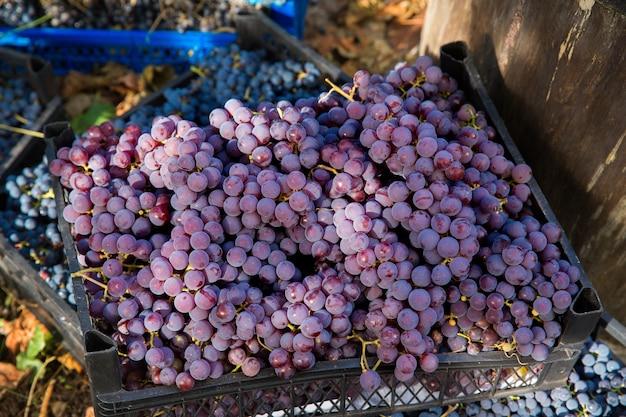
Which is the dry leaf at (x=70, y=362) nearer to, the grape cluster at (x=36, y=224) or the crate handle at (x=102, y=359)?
the grape cluster at (x=36, y=224)

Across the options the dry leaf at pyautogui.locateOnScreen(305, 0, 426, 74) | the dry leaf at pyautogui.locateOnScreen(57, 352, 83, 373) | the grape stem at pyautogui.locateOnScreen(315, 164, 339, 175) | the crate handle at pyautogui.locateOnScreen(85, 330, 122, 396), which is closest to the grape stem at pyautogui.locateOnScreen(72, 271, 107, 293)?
the crate handle at pyautogui.locateOnScreen(85, 330, 122, 396)

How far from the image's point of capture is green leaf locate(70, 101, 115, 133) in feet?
9.93

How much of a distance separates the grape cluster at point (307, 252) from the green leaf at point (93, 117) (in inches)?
52.7

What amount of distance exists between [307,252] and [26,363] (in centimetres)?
135

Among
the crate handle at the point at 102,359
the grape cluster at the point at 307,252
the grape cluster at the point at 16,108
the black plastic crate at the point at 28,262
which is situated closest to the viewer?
the crate handle at the point at 102,359

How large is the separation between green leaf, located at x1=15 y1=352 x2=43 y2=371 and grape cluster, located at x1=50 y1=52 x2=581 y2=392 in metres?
A: 0.92

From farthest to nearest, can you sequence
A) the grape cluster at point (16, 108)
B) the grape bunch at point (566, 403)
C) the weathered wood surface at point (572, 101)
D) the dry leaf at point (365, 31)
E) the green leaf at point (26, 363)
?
1. the dry leaf at point (365, 31)
2. the grape cluster at point (16, 108)
3. the green leaf at point (26, 363)
4. the grape bunch at point (566, 403)
5. the weathered wood surface at point (572, 101)

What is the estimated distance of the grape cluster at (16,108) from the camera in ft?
8.95

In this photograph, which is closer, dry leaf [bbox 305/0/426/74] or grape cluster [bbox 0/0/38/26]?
grape cluster [bbox 0/0/38/26]

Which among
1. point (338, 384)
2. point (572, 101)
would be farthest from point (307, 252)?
point (572, 101)

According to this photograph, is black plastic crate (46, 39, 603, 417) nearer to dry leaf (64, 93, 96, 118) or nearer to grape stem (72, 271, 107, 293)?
grape stem (72, 271, 107, 293)

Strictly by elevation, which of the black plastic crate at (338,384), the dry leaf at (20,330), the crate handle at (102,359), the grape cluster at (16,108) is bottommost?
the dry leaf at (20,330)

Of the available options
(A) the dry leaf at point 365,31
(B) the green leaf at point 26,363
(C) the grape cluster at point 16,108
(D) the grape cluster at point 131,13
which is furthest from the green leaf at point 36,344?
(A) the dry leaf at point 365,31

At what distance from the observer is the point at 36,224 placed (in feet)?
7.71
